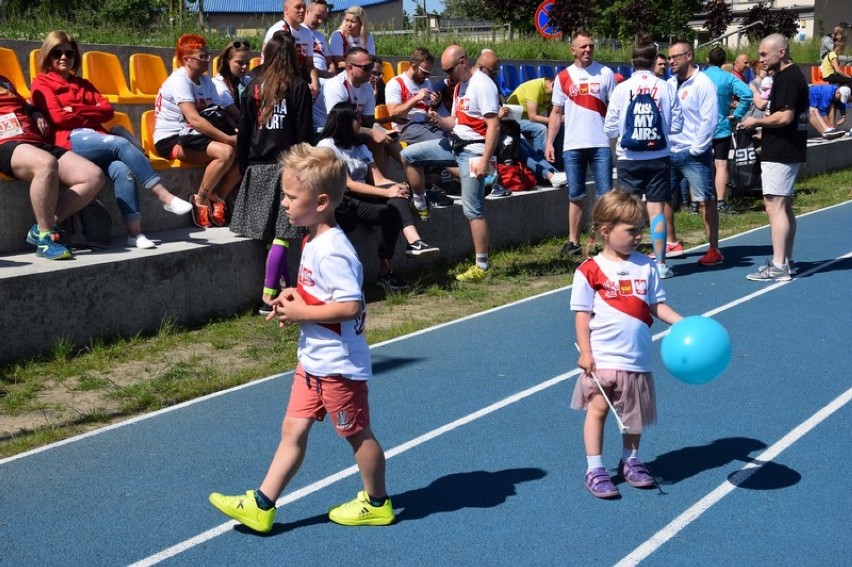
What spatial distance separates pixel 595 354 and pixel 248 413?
2.44m

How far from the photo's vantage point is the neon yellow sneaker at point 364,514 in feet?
15.8

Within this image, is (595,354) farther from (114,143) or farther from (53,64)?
(53,64)

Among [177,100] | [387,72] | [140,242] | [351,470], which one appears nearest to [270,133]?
[177,100]

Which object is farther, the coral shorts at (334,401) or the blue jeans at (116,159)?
the blue jeans at (116,159)

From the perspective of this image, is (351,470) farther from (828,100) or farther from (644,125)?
(828,100)

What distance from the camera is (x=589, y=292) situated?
499 cm

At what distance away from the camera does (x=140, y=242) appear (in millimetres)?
8453

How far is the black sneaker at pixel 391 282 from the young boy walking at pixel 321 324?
5313 millimetres

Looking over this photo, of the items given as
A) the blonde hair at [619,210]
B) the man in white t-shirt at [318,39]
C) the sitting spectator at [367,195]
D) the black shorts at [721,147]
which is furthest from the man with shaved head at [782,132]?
the blonde hair at [619,210]

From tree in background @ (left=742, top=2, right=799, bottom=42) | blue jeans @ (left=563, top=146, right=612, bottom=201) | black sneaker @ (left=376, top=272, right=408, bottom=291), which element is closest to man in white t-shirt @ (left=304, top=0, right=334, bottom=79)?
black sneaker @ (left=376, top=272, right=408, bottom=291)

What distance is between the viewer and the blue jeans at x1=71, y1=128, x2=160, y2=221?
28.1 feet

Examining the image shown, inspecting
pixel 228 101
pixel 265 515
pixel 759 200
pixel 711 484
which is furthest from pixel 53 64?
pixel 759 200

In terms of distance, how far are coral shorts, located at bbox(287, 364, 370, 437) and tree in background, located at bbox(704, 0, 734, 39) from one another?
4114cm

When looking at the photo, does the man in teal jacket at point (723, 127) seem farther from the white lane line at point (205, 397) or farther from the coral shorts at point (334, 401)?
the coral shorts at point (334, 401)
